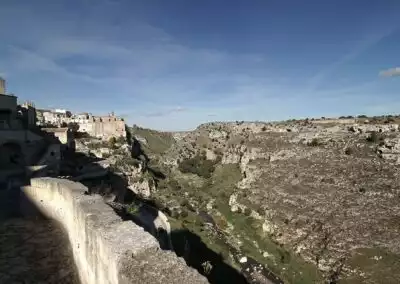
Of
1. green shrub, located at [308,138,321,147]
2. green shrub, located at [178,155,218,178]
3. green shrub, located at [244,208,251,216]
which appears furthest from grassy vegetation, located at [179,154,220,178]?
green shrub, located at [308,138,321,147]

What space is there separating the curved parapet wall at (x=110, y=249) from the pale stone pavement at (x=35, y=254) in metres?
0.33

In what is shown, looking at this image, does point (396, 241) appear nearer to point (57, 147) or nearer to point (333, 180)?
point (333, 180)

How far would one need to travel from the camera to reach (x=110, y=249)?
4688mm

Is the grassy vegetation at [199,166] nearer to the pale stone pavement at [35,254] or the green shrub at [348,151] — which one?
the green shrub at [348,151]

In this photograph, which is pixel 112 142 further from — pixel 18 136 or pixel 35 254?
pixel 35 254

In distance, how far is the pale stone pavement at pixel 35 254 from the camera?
6949mm

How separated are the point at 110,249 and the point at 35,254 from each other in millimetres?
4229

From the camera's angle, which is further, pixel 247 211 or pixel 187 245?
pixel 247 211

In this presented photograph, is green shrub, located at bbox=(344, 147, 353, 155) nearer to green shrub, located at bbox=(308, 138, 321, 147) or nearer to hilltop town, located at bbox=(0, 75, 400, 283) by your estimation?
hilltop town, located at bbox=(0, 75, 400, 283)

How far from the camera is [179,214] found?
3247 centimetres

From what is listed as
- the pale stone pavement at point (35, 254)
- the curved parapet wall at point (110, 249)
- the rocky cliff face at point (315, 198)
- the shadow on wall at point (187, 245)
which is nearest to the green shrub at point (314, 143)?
the rocky cliff face at point (315, 198)

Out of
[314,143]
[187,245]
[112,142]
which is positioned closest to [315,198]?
[314,143]

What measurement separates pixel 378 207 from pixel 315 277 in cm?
936

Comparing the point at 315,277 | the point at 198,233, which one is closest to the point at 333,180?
the point at 315,277
